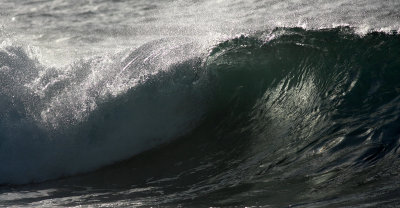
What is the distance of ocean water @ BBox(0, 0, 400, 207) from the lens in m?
5.64

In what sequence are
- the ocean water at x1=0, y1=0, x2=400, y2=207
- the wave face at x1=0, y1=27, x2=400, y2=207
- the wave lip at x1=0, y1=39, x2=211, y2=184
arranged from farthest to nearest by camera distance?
the wave lip at x1=0, y1=39, x2=211, y2=184
the wave face at x1=0, y1=27, x2=400, y2=207
the ocean water at x1=0, y1=0, x2=400, y2=207

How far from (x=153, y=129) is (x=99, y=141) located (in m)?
0.68

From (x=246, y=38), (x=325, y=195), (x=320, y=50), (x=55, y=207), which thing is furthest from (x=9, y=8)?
(x=325, y=195)

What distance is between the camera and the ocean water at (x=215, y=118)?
5641 mm

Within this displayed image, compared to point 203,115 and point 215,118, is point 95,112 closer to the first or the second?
point 203,115

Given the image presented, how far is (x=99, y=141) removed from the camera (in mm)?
7488

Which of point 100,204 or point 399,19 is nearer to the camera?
point 100,204

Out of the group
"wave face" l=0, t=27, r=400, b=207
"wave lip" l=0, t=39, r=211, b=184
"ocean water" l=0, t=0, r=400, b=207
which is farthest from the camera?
"wave lip" l=0, t=39, r=211, b=184

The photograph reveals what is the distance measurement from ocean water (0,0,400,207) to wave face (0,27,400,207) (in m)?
0.02

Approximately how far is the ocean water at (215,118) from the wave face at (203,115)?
18 mm

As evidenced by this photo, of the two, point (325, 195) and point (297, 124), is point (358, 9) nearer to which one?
point (297, 124)

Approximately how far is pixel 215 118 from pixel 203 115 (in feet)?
0.56

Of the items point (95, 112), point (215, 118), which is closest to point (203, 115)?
point (215, 118)

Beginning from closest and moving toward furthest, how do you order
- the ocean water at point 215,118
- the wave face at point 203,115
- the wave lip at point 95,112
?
1. the ocean water at point 215,118
2. the wave face at point 203,115
3. the wave lip at point 95,112
